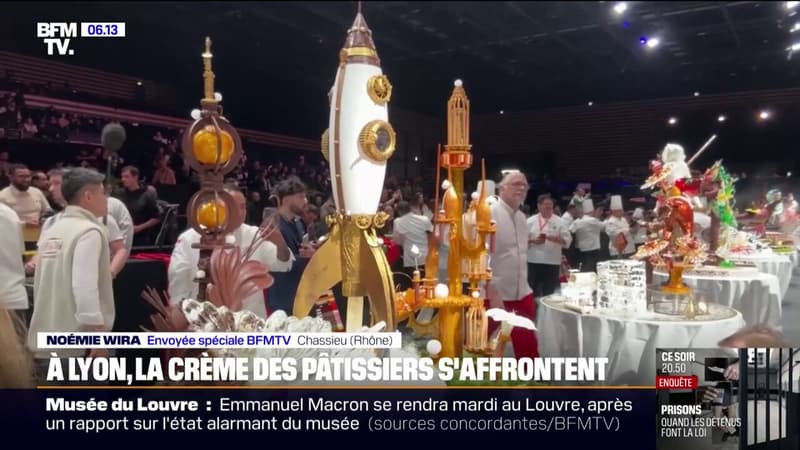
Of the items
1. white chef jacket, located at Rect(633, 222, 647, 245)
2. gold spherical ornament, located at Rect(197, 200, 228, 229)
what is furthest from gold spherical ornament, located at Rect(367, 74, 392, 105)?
white chef jacket, located at Rect(633, 222, 647, 245)

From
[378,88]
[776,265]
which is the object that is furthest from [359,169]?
[776,265]

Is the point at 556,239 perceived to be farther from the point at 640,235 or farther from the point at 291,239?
the point at 291,239

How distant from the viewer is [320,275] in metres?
1.43

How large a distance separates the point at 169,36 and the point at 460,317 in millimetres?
1087

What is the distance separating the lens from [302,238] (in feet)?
5.47

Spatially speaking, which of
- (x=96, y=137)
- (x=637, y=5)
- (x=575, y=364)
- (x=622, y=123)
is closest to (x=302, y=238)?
(x=96, y=137)

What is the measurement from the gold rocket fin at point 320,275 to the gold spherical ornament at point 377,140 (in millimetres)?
206

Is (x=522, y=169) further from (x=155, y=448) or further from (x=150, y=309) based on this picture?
(x=155, y=448)

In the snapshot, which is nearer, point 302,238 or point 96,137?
point 96,137

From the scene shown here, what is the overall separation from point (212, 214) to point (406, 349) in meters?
0.62

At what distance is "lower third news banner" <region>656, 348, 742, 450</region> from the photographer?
5.22 ft
